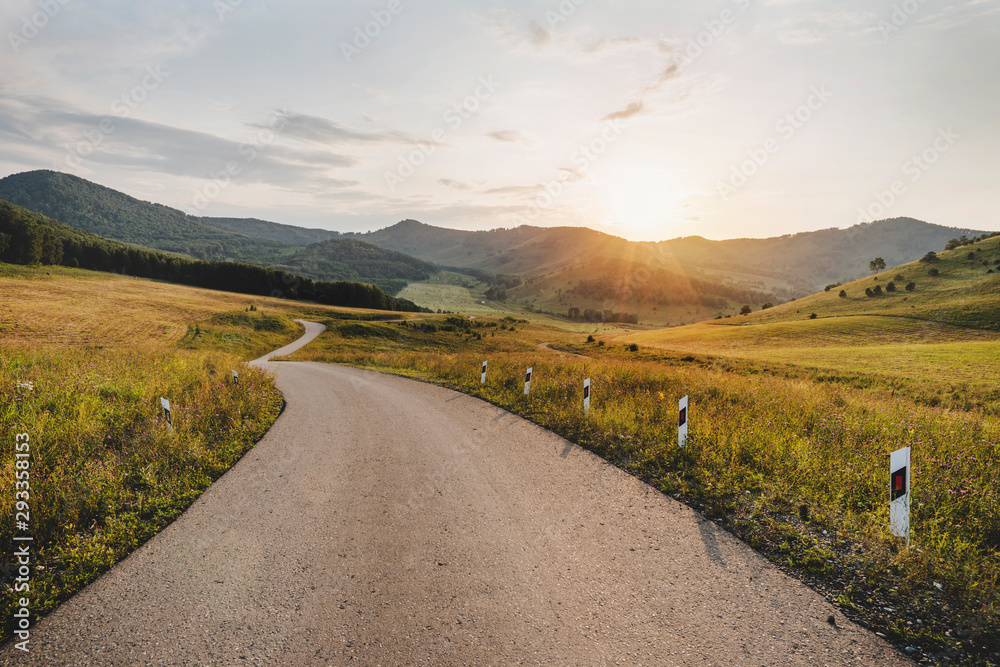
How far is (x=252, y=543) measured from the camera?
5508 mm

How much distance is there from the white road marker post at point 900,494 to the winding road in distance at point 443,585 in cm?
203

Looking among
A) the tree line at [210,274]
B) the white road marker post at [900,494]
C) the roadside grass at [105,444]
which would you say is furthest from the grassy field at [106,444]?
the tree line at [210,274]

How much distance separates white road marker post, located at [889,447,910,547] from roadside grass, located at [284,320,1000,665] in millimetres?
171

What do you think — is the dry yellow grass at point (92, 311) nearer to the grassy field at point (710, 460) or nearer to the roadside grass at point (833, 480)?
the grassy field at point (710, 460)

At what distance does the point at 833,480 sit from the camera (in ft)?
22.5

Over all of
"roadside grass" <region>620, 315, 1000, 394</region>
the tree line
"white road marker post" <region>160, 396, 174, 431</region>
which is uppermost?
the tree line

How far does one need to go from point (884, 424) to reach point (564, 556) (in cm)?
932

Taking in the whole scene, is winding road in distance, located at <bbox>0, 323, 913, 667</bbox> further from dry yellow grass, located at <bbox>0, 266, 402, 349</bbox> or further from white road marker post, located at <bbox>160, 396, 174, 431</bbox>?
dry yellow grass, located at <bbox>0, 266, 402, 349</bbox>

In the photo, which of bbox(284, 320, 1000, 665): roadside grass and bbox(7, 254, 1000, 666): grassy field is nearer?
bbox(284, 320, 1000, 665): roadside grass

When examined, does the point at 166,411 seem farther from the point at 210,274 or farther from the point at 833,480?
the point at 210,274

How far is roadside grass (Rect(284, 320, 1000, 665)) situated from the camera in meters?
4.33

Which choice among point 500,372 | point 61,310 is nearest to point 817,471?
point 500,372

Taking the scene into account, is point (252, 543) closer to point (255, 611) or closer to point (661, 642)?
point (255, 611)

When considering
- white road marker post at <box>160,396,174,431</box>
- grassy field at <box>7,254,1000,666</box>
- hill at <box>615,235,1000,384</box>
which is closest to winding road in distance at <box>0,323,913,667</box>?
grassy field at <box>7,254,1000,666</box>
